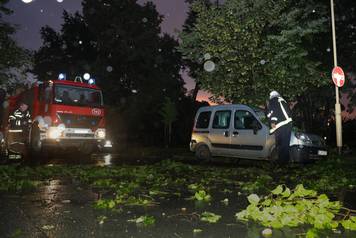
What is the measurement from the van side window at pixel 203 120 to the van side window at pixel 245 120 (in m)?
1.37

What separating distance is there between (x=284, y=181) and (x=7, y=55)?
23.4m

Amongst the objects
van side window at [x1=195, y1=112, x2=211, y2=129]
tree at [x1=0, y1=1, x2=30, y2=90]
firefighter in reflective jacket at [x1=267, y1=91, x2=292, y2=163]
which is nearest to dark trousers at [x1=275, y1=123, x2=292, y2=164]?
firefighter in reflective jacket at [x1=267, y1=91, x2=292, y2=163]

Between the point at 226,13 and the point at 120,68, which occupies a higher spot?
the point at 120,68

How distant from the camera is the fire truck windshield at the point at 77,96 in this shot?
14.9m

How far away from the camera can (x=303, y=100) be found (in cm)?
2134

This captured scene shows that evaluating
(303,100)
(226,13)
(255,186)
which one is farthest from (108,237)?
(303,100)

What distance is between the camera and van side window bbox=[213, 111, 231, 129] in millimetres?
13250

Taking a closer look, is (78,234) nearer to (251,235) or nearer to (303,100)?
(251,235)

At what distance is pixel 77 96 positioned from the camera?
15430 mm

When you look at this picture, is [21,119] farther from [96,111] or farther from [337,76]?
[337,76]

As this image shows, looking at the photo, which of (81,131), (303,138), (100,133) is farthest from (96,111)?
(303,138)

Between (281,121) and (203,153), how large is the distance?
467 centimetres

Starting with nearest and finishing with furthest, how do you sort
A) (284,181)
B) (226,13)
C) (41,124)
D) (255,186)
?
(255,186) < (284,181) < (41,124) < (226,13)

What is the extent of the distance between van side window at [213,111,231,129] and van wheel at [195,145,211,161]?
35.2 inches
